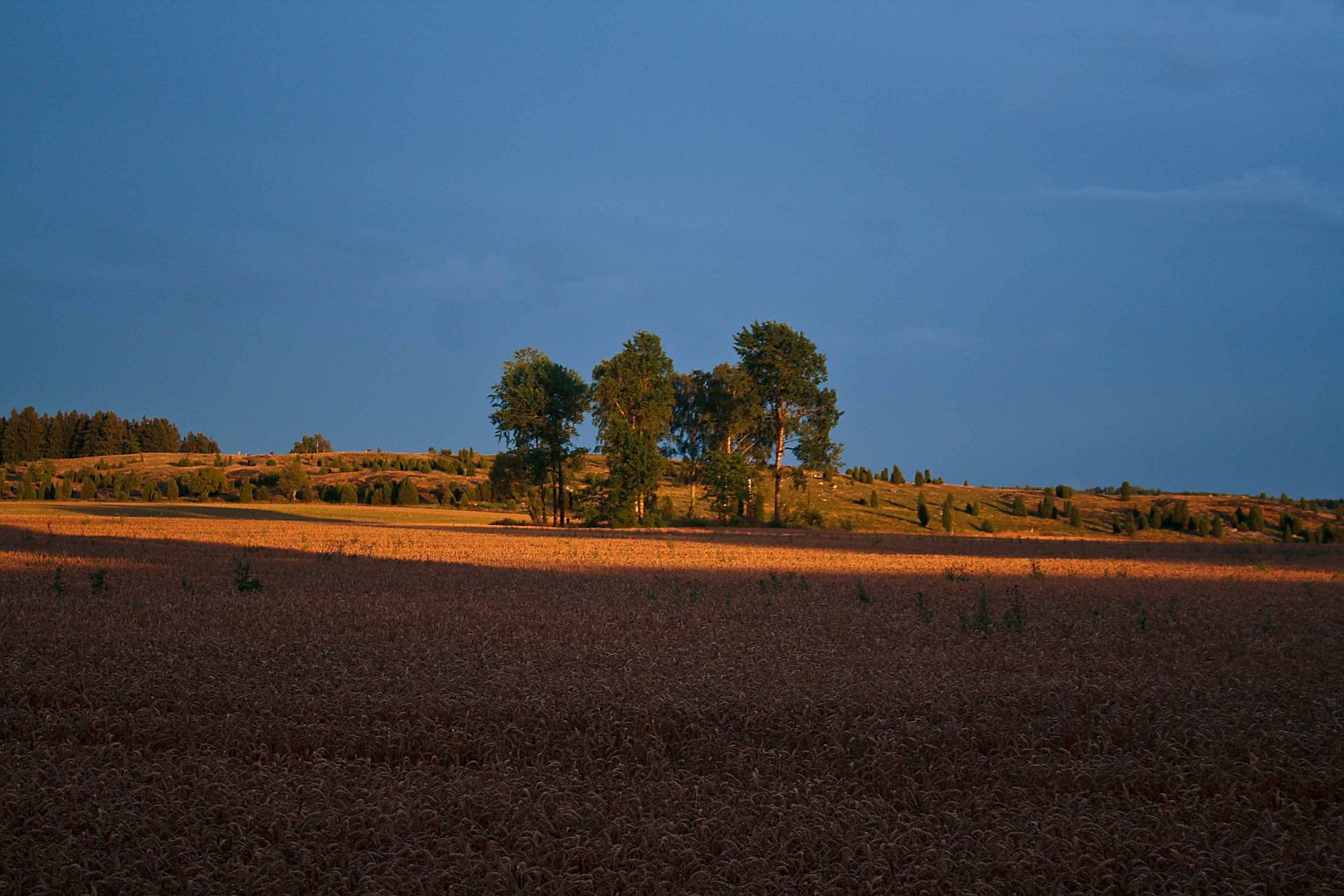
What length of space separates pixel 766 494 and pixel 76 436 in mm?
107679

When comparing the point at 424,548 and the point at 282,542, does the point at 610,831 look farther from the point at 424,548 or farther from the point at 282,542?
the point at 282,542

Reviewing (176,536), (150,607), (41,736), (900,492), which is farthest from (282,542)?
(900,492)

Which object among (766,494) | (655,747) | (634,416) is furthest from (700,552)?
(766,494)

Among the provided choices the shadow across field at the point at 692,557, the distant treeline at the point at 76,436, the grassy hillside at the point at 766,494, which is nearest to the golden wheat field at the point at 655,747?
the shadow across field at the point at 692,557

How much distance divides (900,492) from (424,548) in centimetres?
6065

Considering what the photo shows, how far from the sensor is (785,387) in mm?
60781

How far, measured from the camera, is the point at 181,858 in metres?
4.58

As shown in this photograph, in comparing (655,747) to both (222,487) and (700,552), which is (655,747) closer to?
(700,552)

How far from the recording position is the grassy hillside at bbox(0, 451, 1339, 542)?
215 feet

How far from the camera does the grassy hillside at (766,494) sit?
215ft

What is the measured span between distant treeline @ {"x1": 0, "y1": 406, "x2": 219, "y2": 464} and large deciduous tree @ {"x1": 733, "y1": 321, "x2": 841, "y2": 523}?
316 ft

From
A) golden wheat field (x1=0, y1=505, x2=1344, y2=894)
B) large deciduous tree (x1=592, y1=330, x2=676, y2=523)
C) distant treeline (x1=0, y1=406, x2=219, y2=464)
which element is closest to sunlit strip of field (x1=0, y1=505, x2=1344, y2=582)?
golden wheat field (x1=0, y1=505, x2=1344, y2=894)

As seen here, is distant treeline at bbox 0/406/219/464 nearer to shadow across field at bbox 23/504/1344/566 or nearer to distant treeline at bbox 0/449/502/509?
distant treeline at bbox 0/449/502/509

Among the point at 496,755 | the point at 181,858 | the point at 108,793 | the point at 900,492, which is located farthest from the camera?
the point at 900,492
